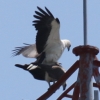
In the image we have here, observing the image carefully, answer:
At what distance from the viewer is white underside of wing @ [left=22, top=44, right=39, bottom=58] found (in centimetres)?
968

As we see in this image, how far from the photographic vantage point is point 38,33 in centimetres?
976

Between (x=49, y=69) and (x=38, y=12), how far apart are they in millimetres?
2172

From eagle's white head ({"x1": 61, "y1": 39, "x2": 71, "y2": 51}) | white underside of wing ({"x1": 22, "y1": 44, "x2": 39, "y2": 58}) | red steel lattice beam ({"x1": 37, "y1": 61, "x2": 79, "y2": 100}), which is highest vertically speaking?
eagle's white head ({"x1": 61, "y1": 39, "x2": 71, "y2": 51})

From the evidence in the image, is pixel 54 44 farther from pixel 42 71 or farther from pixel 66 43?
pixel 42 71

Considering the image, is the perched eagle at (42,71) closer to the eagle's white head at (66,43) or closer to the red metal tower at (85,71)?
the eagle's white head at (66,43)

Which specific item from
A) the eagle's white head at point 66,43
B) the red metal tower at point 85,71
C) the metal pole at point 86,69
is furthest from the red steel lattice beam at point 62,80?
the eagle's white head at point 66,43

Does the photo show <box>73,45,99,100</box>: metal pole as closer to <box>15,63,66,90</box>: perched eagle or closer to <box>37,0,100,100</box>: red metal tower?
<box>37,0,100,100</box>: red metal tower

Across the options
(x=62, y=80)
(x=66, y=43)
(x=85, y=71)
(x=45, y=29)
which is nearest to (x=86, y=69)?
(x=85, y=71)

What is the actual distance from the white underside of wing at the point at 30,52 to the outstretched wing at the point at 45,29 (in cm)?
12

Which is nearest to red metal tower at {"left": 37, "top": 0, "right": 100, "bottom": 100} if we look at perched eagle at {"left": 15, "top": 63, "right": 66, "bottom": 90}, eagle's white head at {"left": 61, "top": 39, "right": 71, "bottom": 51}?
perched eagle at {"left": 15, "top": 63, "right": 66, "bottom": 90}

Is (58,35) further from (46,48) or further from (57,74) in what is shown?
(57,74)

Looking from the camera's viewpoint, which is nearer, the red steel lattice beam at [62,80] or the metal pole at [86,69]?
the metal pole at [86,69]

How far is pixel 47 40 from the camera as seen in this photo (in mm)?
9922

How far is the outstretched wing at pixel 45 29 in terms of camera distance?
9.64 meters
